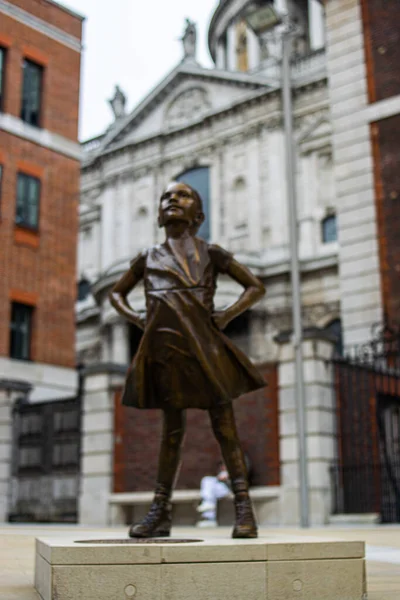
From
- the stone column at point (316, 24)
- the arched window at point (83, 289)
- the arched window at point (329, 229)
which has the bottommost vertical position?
the arched window at point (83, 289)

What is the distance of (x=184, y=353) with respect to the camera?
5.32m

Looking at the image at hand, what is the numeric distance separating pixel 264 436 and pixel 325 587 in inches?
360

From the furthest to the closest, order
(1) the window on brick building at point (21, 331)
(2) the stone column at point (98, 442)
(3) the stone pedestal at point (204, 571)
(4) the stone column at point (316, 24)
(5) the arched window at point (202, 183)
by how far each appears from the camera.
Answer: (4) the stone column at point (316, 24), (5) the arched window at point (202, 183), (1) the window on brick building at point (21, 331), (2) the stone column at point (98, 442), (3) the stone pedestal at point (204, 571)

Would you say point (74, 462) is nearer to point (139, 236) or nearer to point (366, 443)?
point (366, 443)

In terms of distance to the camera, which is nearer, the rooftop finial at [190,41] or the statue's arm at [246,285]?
the statue's arm at [246,285]

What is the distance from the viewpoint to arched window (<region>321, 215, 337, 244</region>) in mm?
31223

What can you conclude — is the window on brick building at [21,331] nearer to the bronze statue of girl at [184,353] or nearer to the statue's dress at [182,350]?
the bronze statue of girl at [184,353]

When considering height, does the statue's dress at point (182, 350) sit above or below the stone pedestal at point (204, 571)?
above

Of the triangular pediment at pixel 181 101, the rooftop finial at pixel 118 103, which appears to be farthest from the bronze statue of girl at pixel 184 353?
the rooftop finial at pixel 118 103

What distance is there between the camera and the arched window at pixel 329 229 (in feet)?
102

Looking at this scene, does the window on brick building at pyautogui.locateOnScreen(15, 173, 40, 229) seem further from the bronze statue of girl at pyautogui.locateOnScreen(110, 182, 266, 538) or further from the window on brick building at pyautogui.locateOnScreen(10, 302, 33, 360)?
the bronze statue of girl at pyautogui.locateOnScreen(110, 182, 266, 538)

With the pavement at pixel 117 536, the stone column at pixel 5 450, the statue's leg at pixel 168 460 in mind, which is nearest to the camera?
the pavement at pixel 117 536

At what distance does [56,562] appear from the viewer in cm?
392

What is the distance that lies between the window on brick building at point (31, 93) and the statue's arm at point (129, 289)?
767 inches
